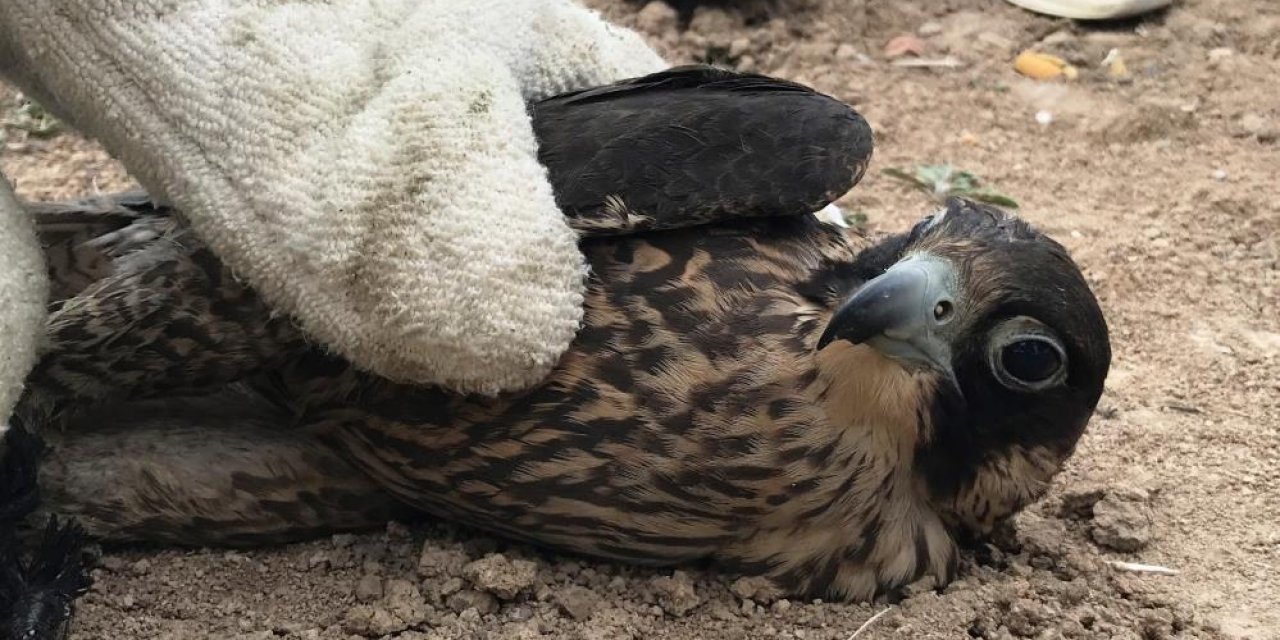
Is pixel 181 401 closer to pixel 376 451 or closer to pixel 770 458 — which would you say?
pixel 376 451

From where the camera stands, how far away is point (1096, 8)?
5742mm

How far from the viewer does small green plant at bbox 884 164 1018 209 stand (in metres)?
4.60

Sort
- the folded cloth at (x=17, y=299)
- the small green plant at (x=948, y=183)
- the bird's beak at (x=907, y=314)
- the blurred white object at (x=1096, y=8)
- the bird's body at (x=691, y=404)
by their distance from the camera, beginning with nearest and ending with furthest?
the folded cloth at (x=17, y=299), the bird's beak at (x=907, y=314), the bird's body at (x=691, y=404), the small green plant at (x=948, y=183), the blurred white object at (x=1096, y=8)

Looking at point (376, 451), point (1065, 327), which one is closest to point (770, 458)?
point (1065, 327)

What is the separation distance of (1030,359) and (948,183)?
7.26 feet

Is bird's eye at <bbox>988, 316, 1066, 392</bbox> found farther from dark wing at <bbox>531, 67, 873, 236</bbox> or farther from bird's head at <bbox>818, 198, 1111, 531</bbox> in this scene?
dark wing at <bbox>531, 67, 873, 236</bbox>

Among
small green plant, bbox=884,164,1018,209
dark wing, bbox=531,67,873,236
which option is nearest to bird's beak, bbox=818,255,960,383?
dark wing, bbox=531,67,873,236

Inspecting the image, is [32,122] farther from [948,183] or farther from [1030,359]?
[1030,359]

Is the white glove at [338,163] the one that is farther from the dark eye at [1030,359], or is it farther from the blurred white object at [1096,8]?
the blurred white object at [1096,8]

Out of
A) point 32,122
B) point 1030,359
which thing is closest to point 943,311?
point 1030,359

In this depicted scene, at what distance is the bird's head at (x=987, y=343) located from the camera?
100 inches

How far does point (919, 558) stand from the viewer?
2.81 m

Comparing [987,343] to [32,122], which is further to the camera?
[32,122]

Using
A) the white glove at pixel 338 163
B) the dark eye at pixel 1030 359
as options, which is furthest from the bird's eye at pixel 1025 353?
the white glove at pixel 338 163
